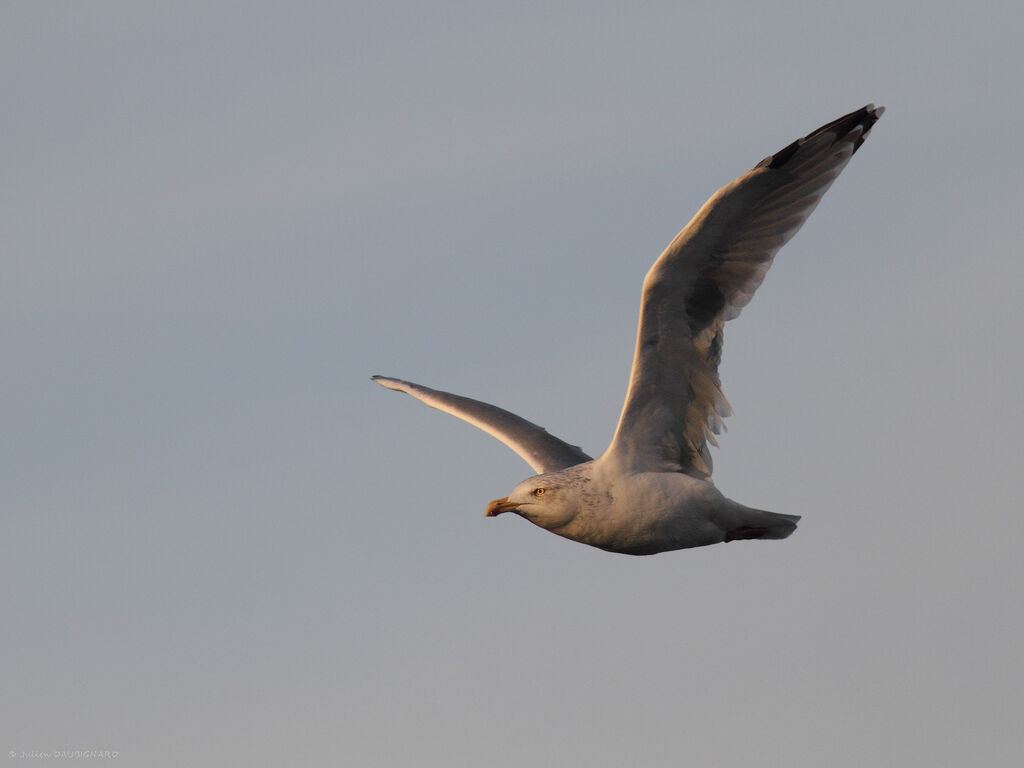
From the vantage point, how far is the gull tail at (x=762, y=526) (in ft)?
66.0

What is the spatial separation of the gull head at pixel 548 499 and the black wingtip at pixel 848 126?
430 centimetres

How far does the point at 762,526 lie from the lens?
2036 cm

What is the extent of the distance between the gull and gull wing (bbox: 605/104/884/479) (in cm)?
1

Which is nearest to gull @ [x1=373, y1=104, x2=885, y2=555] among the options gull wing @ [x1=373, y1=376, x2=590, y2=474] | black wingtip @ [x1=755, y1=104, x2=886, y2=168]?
black wingtip @ [x1=755, y1=104, x2=886, y2=168]

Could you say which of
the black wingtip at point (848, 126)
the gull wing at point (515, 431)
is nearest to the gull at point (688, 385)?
the black wingtip at point (848, 126)

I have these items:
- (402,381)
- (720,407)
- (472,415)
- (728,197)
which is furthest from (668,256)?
(402,381)

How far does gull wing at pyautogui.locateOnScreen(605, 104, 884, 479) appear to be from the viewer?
60.2 feet

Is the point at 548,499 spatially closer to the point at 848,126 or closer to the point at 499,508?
the point at 499,508

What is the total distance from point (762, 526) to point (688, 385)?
84.8 inches

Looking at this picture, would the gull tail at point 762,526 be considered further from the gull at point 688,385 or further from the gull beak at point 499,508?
the gull beak at point 499,508

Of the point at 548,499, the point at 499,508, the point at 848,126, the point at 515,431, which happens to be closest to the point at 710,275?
the point at 848,126

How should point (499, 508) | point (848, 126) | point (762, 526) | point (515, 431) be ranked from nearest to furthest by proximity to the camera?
1. point (848, 126)
2. point (499, 508)
3. point (762, 526)
4. point (515, 431)

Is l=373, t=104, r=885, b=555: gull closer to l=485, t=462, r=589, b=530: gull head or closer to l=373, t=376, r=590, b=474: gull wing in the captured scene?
l=485, t=462, r=589, b=530: gull head

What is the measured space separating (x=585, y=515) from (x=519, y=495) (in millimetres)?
859
